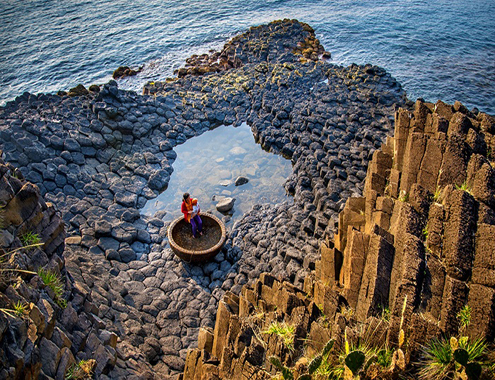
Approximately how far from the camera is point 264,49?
21500 millimetres

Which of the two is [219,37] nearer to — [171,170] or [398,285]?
[171,170]

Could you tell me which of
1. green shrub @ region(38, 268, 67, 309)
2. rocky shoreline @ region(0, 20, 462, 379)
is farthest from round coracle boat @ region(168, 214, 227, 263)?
green shrub @ region(38, 268, 67, 309)

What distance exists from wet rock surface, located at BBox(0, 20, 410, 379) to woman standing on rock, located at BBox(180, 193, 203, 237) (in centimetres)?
108

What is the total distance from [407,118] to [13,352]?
983 centimetres

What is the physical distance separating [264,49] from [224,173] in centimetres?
1074

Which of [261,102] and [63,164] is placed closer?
[63,164]

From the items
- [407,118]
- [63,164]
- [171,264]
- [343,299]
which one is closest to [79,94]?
[63,164]

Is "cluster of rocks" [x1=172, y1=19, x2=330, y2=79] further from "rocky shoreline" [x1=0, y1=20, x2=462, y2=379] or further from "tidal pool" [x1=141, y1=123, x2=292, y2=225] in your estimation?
"tidal pool" [x1=141, y1=123, x2=292, y2=225]

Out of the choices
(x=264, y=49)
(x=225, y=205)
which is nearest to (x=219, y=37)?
(x=264, y=49)

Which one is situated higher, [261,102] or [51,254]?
[51,254]

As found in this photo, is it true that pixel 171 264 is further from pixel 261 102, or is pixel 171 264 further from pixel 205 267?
pixel 261 102

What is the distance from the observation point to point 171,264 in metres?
10.6

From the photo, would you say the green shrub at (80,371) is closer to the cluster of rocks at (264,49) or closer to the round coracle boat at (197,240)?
the round coracle boat at (197,240)

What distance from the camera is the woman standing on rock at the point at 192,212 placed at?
10409mm
